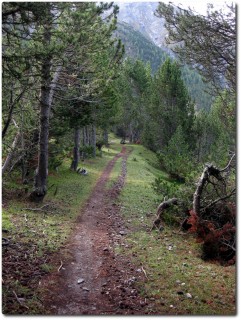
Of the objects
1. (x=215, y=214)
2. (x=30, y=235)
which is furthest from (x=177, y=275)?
(x=30, y=235)

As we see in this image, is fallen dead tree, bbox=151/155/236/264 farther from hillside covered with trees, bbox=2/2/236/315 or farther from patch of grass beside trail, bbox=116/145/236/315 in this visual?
patch of grass beside trail, bbox=116/145/236/315

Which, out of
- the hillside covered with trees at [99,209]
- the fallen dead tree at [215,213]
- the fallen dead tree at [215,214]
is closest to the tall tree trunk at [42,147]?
the hillside covered with trees at [99,209]

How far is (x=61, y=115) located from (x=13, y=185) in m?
5.07

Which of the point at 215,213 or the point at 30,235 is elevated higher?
the point at 215,213

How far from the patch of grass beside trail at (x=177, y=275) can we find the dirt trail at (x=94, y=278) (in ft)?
1.00

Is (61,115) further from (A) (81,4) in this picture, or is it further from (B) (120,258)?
(B) (120,258)

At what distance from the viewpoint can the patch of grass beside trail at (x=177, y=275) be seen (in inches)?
210

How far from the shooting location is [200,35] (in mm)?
8531

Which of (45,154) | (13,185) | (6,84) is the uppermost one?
(6,84)

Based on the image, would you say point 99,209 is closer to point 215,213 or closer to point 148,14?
point 215,213

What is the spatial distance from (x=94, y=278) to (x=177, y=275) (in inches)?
67.2

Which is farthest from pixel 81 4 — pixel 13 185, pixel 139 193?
pixel 139 193

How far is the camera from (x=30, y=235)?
28.8ft

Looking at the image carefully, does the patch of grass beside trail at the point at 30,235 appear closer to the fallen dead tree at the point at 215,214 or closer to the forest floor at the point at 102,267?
the forest floor at the point at 102,267
